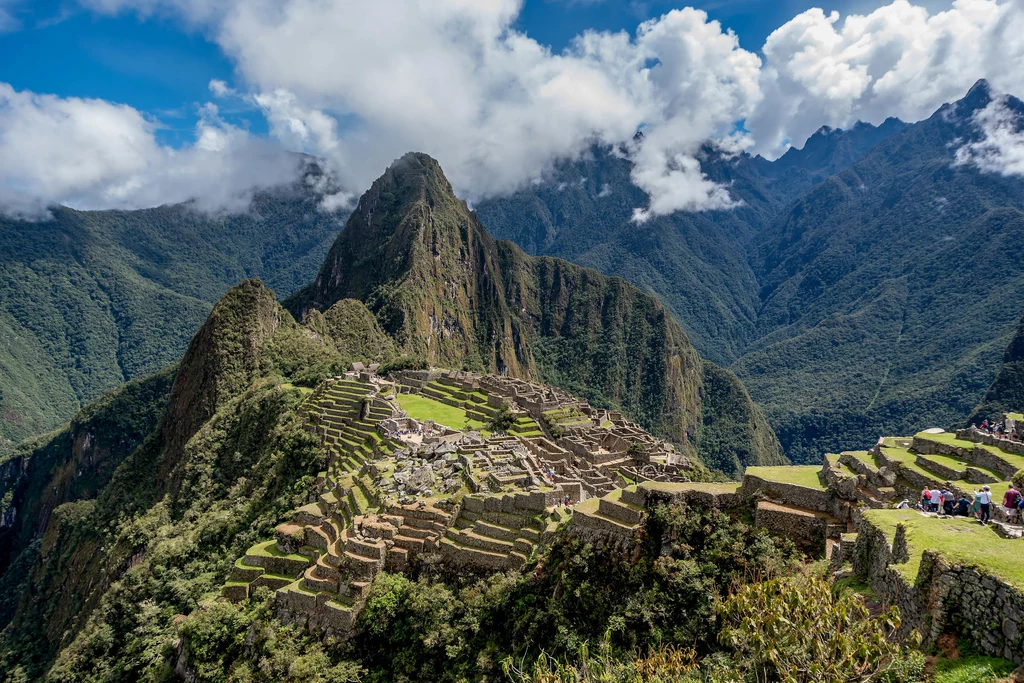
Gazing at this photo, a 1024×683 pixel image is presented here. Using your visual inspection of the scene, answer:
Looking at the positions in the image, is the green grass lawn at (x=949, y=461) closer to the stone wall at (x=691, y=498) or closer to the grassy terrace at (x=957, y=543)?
the grassy terrace at (x=957, y=543)

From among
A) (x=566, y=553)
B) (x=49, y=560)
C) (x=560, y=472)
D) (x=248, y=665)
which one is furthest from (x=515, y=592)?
(x=49, y=560)

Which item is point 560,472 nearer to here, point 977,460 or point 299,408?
point 977,460

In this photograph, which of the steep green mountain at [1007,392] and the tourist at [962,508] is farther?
the steep green mountain at [1007,392]

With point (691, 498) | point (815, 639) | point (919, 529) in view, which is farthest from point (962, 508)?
point (691, 498)

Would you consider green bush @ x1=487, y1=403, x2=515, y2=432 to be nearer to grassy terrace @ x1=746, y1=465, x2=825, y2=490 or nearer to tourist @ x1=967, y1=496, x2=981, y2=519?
grassy terrace @ x1=746, y1=465, x2=825, y2=490

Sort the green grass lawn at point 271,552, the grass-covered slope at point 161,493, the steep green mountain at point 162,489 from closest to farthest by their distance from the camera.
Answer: the green grass lawn at point 271,552 < the grass-covered slope at point 161,493 < the steep green mountain at point 162,489

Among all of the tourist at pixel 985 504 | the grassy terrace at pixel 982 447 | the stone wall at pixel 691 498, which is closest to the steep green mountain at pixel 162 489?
the stone wall at pixel 691 498
